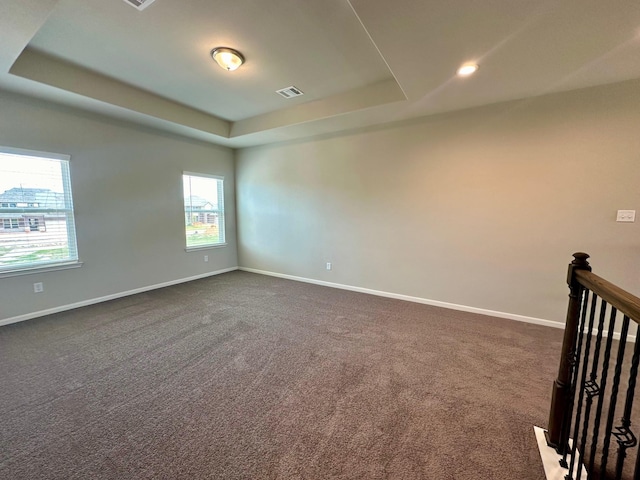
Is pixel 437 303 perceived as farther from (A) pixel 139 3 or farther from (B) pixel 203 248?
(A) pixel 139 3

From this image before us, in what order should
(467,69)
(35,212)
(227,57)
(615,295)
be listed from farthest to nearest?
(35,212), (227,57), (467,69), (615,295)

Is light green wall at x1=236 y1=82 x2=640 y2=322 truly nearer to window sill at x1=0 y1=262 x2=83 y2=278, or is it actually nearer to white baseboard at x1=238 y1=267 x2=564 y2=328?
white baseboard at x1=238 y1=267 x2=564 y2=328

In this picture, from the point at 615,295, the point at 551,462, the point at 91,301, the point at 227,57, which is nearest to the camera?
the point at 615,295

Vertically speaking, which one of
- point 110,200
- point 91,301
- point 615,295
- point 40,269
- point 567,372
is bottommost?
point 91,301

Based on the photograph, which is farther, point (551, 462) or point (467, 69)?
point (467, 69)

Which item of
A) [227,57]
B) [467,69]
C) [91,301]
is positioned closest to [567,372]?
[467,69]

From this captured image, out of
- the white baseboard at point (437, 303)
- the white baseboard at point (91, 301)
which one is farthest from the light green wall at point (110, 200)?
the white baseboard at point (437, 303)

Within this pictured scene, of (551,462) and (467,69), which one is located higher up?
(467,69)

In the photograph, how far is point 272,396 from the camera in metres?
1.99

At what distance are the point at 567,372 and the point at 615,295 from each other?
75 cm

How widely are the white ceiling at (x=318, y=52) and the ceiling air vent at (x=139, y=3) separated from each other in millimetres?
40

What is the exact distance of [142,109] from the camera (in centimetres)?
357

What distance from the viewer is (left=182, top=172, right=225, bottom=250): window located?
16.3ft

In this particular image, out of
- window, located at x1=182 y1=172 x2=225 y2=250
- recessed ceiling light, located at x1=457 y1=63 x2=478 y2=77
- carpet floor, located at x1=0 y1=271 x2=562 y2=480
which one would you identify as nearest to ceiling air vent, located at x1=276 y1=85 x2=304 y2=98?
recessed ceiling light, located at x1=457 y1=63 x2=478 y2=77
